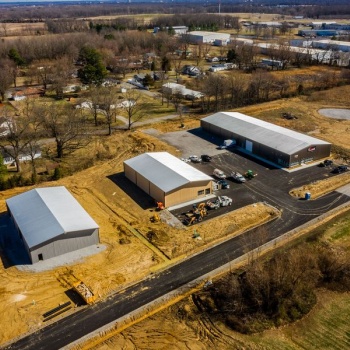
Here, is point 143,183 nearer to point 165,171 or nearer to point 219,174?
point 165,171

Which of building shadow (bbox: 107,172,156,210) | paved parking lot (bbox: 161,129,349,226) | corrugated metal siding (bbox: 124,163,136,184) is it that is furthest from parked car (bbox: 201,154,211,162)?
building shadow (bbox: 107,172,156,210)

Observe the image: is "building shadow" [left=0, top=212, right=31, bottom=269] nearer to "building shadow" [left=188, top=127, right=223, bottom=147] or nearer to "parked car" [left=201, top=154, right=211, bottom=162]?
"parked car" [left=201, top=154, right=211, bottom=162]

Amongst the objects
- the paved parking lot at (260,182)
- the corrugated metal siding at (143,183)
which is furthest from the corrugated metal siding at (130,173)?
the paved parking lot at (260,182)

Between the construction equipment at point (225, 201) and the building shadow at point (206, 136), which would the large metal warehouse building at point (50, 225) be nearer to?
the construction equipment at point (225, 201)

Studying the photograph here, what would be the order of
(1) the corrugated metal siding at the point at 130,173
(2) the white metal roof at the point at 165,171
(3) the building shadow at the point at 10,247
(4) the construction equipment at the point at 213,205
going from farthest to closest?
(1) the corrugated metal siding at the point at 130,173
(2) the white metal roof at the point at 165,171
(4) the construction equipment at the point at 213,205
(3) the building shadow at the point at 10,247

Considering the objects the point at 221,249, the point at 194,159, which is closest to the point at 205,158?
the point at 194,159
